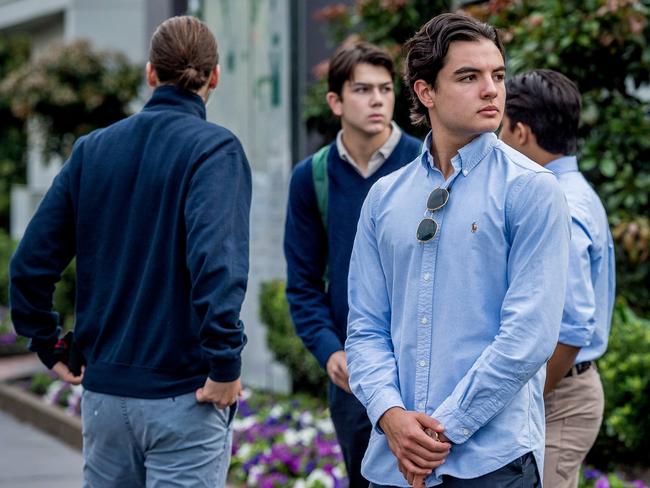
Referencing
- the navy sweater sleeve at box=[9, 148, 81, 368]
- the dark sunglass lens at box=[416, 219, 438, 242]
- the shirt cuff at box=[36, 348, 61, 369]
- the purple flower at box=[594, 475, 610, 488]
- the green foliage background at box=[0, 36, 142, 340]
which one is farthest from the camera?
the green foliage background at box=[0, 36, 142, 340]

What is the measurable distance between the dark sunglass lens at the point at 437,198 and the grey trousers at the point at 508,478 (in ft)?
2.06

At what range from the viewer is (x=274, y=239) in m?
8.27

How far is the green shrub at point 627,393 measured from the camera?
496 centimetres

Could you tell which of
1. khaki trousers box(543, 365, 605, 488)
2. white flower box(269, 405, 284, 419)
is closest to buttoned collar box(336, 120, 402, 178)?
khaki trousers box(543, 365, 605, 488)

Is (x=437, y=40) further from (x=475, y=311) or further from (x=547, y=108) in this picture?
(x=547, y=108)

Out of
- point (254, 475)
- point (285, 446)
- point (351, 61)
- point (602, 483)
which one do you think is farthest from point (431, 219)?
point (285, 446)

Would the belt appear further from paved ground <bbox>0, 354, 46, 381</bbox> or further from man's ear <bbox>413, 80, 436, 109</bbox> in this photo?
paved ground <bbox>0, 354, 46, 381</bbox>

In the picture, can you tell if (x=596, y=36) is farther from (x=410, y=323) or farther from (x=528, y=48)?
(x=410, y=323)

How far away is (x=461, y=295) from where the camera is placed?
255cm

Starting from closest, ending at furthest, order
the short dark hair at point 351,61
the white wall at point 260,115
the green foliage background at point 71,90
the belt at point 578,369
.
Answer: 1. the belt at point 578,369
2. the short dark hair at point 351,61
3. the white wall at point 260,115
4. the green foliage background at point 71,90

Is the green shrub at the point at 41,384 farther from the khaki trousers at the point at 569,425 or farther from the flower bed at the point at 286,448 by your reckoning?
the khaki trousers at the point at 569,425

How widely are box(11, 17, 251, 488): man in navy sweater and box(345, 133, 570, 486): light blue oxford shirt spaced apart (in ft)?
2.17

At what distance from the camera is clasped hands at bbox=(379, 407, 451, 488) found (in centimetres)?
250

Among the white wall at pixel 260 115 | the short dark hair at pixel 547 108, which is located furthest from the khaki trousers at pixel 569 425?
the white wall at pixel 260 115
